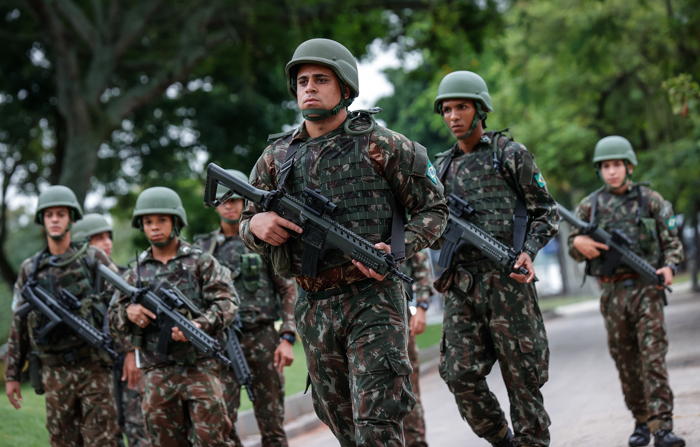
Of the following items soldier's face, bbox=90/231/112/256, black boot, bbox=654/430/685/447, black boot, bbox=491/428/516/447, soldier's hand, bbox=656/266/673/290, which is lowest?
black boot, bbox=654/430/685/447

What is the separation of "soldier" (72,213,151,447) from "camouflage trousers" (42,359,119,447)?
0.90 m

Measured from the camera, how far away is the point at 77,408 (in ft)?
23.1

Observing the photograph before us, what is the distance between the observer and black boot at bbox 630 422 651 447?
22.4 ft

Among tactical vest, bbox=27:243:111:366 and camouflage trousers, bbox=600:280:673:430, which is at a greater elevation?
tactical vest, bbox=27:243:111:366

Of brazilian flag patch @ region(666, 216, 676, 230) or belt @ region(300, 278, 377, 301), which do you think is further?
brazilian flag patch @ region(666, 216, 676, 230)

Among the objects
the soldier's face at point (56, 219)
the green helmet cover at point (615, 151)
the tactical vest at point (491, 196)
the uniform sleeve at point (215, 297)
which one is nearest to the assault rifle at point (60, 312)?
the soldier's face at point (56, 219)

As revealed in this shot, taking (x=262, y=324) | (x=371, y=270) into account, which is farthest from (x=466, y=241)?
(x=262, y=324)

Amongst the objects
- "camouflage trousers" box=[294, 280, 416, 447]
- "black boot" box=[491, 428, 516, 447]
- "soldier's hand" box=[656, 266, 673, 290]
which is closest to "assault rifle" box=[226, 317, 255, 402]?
"black boot" box=[491, 428, 516, 447]

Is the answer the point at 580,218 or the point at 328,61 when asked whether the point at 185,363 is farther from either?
the point at 580,218

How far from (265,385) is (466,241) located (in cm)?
259

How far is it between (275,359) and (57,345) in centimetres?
180

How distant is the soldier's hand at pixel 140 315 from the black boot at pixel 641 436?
Result: 3900 mm

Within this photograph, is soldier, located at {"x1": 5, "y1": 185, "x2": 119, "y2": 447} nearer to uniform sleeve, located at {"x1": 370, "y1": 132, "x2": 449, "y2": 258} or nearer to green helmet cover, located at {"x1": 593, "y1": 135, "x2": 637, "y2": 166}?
uniform sleeve, located at {"x1": 370, "y1": 132, "x2": 449, "y2": 258}

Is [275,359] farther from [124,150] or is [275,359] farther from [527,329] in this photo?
[124,150]
